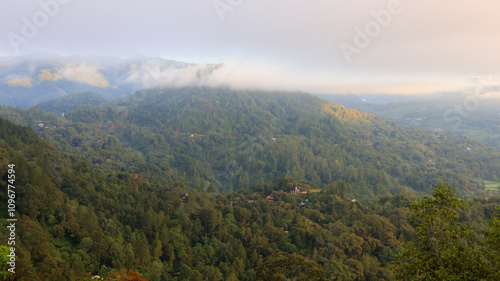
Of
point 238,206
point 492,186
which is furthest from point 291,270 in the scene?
point 492,186

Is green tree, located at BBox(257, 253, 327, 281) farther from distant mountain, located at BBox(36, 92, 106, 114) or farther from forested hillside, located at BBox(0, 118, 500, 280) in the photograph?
distant mountain, located at BBox(36, 92, 106, 114)

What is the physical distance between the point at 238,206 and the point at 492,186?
293 feet

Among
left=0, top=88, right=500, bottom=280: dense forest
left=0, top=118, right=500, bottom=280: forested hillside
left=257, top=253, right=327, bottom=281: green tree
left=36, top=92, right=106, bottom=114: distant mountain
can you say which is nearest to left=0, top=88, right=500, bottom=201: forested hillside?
left=0, top=88, right=500, bottom=280: dense forest

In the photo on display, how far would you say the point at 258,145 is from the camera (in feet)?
334

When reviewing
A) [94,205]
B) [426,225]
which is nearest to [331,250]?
[426,225]

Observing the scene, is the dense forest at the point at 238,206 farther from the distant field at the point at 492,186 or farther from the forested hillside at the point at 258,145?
the distant field at the point at 492,186

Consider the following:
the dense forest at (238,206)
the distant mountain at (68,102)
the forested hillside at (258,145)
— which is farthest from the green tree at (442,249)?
the distant mountain at (68,102)

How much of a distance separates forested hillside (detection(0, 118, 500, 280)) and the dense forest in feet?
0.48

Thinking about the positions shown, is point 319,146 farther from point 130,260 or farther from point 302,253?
point 130,260

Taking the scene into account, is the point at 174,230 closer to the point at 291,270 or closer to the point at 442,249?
the point at 291,270

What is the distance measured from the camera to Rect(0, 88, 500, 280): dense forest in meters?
15.8

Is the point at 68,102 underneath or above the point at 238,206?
above

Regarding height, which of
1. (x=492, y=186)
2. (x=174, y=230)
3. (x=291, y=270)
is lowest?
(x=492, y=186)

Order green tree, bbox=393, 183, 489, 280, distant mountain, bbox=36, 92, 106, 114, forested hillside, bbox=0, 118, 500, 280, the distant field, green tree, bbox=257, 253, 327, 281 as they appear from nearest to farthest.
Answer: green tree, bbox=393, 183, 489, 280 → green tree, bbox=257, 253, 327, 281 → forested hillside, bbox=0, 118, 500, 280 → the distant field → distant mountain, bbox=36, 92, 106, 114
